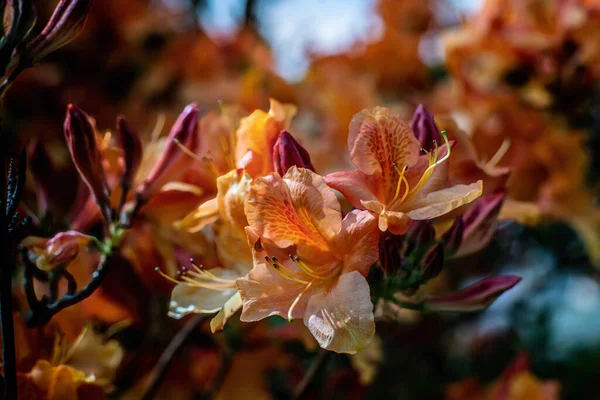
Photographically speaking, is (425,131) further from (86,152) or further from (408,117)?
(408,117)

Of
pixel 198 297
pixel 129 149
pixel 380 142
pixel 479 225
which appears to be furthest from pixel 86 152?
pixel 479 225

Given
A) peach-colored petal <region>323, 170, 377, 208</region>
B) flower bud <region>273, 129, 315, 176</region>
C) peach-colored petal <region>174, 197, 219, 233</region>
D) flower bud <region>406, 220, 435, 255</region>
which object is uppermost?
flower bud <region>273, 129, 315, 176</region>

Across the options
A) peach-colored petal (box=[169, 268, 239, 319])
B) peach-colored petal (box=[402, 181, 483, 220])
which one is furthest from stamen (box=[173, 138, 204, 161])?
peach-colored petal (box=[402, 181, 483, 220])

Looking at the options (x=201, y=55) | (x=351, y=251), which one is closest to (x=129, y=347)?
(x=351, y=251)

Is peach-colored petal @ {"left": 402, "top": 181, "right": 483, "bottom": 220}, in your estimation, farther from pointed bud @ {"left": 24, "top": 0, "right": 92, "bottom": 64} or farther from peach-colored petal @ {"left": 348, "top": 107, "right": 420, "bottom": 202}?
pointed bud @ {"left": 24, "top": 0, "right": 92, "bottom": 64}

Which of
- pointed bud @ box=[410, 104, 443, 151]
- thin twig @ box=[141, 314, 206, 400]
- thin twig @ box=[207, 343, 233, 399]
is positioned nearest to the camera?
pointed bud @ box=[410, 104, 443, 151]

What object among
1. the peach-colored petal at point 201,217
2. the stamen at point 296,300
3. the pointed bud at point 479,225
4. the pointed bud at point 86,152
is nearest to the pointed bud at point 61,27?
the pointed bud at point 86,152

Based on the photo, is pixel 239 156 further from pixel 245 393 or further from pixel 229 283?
pixel 245 393
